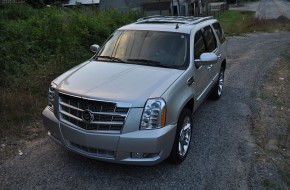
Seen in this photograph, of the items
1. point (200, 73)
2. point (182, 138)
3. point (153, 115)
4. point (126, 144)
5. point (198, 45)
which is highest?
point (198, 45)

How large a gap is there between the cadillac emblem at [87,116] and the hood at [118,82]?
187 millimetres

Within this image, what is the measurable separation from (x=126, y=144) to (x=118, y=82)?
2.83 feet

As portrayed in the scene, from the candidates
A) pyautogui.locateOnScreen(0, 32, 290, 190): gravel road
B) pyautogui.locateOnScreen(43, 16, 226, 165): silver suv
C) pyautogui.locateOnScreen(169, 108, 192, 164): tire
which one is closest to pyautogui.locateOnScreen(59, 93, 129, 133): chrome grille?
pyautogui.locateOnScreen(43, 16, 226, 165): silver suv

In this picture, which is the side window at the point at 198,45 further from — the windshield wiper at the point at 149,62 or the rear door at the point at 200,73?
the windshield wiper at the point at 149,62

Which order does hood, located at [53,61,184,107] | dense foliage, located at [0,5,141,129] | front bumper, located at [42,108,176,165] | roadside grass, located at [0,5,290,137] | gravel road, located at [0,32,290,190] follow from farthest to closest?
dense foliage, located at [0,5,141,129]
roadside grass, located at [0,5,290,137]
gravel road, located at [0,32,290,190]
hood, located at [53,61,184,107]
front bumper, located at [42,108,176,165]

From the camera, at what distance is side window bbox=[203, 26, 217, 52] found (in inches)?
243

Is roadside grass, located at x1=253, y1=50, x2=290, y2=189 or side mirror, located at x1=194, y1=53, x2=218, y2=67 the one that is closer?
roadside grass, located at x1=253, y1=50, x2=290, y2=189

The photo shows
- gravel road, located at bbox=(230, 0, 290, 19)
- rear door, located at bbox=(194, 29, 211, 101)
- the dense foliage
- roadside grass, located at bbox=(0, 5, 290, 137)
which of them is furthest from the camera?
gravel road, located at bbox=(230, 0, 290, 19)

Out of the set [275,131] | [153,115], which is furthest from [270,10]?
[153,115]

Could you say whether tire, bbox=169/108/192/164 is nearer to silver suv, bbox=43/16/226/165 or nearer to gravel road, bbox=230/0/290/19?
silver suv, bbox=43/16/226/165

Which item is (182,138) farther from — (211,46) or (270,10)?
(270,10)

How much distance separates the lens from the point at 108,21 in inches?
503

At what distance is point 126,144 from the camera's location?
12.6 ft

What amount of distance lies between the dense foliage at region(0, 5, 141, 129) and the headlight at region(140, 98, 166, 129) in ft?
9.60
